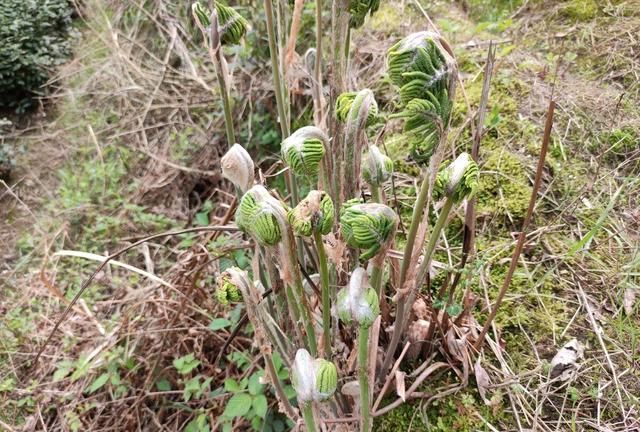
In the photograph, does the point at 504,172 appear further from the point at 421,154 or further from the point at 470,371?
the point at 421,154

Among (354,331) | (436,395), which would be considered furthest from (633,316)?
(354,331)

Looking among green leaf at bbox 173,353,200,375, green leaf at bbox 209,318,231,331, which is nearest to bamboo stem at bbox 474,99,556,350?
green leaf at bbox 209,318,231,331

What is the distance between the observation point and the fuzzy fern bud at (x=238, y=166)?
0.71 metres

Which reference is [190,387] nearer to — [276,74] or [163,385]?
[163,385]

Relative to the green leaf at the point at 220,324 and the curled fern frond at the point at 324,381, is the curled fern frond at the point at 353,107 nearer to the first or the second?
the curled fern frond at the point at 324,381

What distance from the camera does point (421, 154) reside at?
2.06 feet

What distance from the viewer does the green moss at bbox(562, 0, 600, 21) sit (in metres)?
1.78

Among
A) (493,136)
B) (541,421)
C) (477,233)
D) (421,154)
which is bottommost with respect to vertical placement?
(541,421)

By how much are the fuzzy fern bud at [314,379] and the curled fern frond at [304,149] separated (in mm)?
254

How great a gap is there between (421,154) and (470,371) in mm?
528

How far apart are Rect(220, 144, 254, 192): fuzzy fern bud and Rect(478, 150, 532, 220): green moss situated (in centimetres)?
74

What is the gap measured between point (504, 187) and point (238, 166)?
840 millimetres

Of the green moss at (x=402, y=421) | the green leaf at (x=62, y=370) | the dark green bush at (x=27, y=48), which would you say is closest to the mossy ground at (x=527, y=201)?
the green moss at (x=402, y=421)

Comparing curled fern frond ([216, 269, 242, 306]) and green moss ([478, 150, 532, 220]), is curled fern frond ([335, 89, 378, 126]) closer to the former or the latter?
curled fern frond ([216, 269, 242, 306])
